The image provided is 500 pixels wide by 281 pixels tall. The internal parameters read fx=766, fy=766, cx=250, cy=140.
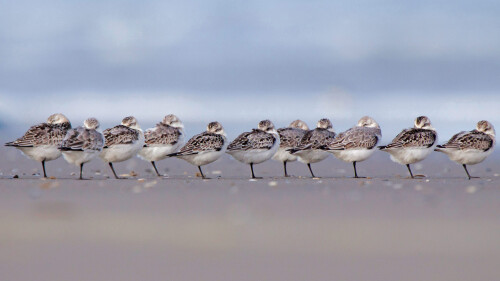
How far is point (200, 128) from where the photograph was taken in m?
27.6

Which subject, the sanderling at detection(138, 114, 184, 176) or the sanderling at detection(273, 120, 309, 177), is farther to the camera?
the sanderling at detection(273, 120, 309, 177)

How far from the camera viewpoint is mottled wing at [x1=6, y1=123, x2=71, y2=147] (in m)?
12.1

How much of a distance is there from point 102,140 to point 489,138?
6658 millimetres

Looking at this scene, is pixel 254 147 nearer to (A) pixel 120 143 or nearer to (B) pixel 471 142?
(A) pixel 120 143

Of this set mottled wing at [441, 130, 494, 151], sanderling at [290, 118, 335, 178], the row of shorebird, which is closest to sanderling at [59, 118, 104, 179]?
the row of shorebird

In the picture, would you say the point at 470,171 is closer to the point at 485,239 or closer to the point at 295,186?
the point at 295,186

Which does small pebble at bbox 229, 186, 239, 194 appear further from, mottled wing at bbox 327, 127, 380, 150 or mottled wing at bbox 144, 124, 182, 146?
mottled wing at bbox 144, 124, 182, 146

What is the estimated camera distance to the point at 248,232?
750 cm

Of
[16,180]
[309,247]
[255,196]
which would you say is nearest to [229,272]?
[309,247]

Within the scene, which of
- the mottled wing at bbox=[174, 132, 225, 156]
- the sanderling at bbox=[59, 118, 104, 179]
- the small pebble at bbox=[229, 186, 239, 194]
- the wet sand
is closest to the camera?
the wet sand

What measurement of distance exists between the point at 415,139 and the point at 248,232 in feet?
20.8

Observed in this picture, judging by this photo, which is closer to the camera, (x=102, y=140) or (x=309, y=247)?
(x=309, y=247)

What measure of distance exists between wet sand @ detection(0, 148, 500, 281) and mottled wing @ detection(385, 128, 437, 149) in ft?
6.39

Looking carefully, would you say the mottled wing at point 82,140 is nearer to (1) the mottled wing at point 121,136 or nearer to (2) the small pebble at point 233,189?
(1) the mottled wing at point 121,136
